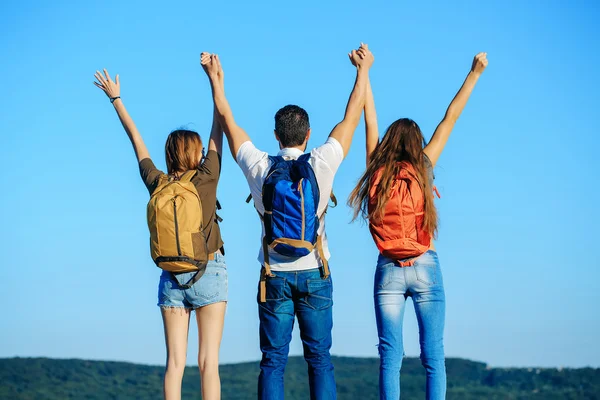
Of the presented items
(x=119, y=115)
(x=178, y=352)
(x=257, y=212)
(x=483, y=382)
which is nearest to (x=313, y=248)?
(x=257, y=212)

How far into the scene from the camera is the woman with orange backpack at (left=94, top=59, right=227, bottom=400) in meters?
7.14

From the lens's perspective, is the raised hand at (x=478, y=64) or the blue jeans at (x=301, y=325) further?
the raised hand at (x=478, y=64)

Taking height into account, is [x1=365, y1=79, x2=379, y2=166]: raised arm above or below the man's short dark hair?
above

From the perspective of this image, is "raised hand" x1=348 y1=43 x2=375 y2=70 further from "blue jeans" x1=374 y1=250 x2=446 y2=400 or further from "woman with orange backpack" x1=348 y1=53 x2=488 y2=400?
"blue jeans" x1=374 y1=250 x2=446 y2=400

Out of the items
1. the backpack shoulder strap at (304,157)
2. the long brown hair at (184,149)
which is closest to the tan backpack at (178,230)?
the long brown hair at (184,149)

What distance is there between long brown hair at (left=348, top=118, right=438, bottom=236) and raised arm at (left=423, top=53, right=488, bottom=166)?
174 millimetres

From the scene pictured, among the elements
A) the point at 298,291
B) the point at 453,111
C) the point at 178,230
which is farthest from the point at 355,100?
the point at 178,230

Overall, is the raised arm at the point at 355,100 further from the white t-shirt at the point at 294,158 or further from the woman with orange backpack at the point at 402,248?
the woman with orange backpack at the point at 402,248

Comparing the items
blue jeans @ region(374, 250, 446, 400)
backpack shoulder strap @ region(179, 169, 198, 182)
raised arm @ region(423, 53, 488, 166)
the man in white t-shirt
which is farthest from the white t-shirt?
raised arm @ region(423, 53, 488, 166)

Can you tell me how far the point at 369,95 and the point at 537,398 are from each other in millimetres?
18107

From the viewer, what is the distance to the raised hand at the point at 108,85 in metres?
8.26

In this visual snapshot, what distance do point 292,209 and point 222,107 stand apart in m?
1.50

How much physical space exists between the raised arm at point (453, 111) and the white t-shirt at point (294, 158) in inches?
52.0

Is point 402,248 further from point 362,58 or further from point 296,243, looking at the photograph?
point 362,58
